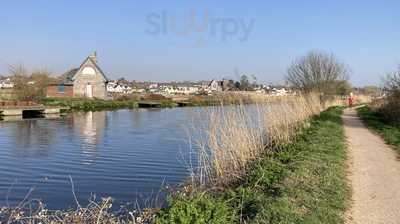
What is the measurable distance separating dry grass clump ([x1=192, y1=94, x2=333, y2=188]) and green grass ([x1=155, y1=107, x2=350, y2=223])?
53cm

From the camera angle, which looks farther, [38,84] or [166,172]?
[38,84]

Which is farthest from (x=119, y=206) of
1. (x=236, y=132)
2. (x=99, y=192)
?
(x=236, y=132)

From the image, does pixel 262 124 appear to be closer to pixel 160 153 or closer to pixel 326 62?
pixel 160 153

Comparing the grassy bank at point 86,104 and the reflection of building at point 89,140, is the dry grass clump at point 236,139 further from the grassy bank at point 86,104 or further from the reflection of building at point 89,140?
the grassy bank at point 86,104

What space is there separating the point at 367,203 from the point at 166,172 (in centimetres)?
782

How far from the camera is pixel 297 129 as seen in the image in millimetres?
19594

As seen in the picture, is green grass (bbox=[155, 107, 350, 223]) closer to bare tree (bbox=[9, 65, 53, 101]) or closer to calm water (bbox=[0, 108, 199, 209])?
calm water (bbox=[0, 108, 199, 209])

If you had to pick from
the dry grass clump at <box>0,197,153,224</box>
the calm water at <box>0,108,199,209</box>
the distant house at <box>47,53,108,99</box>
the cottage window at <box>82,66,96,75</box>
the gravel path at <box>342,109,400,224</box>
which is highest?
the cottage window at <box>82,66,96,75</box>

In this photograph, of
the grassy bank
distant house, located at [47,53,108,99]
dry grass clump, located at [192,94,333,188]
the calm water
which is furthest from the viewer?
distant house, located at [47,53,108,99]

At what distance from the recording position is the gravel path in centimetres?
699

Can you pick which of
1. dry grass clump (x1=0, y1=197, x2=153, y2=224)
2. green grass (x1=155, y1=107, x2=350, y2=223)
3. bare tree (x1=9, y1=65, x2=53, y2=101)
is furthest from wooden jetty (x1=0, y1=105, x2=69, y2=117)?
dry grass clump (x1=0, y1=197, x2=153, y2=224)

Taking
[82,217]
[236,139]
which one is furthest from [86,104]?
[82,217]

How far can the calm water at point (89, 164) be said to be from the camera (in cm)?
1189

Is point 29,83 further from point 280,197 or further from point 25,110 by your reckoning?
point 280,197
